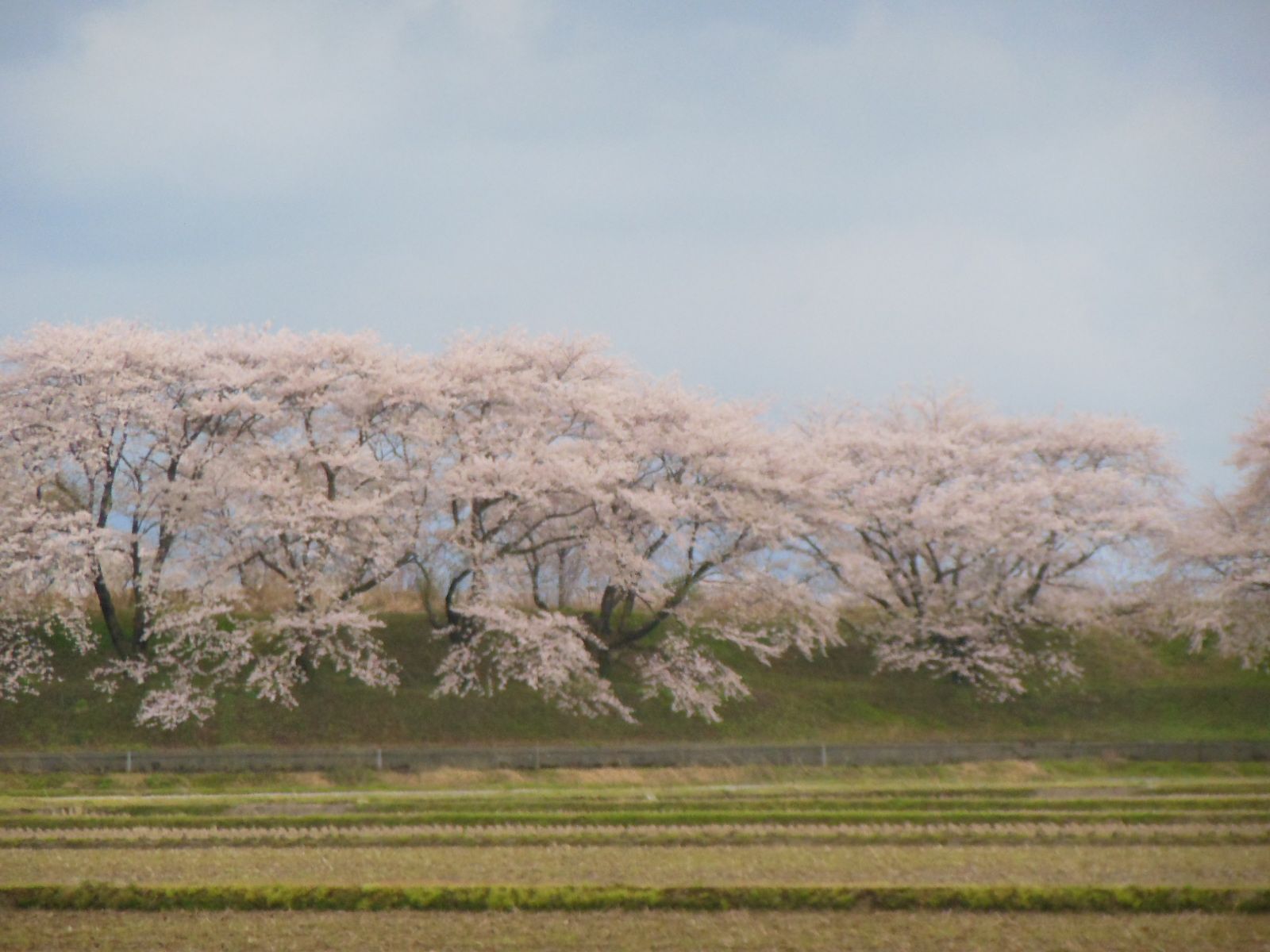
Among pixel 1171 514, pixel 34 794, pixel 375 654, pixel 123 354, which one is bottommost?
pixel 34 794

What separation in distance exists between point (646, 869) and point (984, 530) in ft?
103

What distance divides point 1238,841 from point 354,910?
481 inches

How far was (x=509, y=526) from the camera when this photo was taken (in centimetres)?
4334

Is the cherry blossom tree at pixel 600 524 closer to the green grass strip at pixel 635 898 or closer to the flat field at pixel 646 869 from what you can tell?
the flat field at pixel 646 869

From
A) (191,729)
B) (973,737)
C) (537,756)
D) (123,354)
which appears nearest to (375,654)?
(191,729)

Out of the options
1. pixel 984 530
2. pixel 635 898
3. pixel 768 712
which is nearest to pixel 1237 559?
pixel 984 530

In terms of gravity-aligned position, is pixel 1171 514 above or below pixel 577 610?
above

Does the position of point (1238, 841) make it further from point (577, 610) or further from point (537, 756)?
point (577, 610)

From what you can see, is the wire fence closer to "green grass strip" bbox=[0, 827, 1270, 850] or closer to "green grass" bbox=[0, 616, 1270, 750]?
"green grass" bbox=[0, 616, 1270, 750]

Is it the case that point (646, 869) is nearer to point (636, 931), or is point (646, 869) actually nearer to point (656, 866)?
point (656, 866)

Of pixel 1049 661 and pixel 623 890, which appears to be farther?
pixel 1049 661

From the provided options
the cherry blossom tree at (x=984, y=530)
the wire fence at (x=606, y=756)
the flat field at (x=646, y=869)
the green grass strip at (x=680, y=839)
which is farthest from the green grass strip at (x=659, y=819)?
the cherry blossom tree at (x=984, y=530)

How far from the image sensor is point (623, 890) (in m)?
14.7

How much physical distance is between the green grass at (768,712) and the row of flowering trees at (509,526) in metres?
0.74
